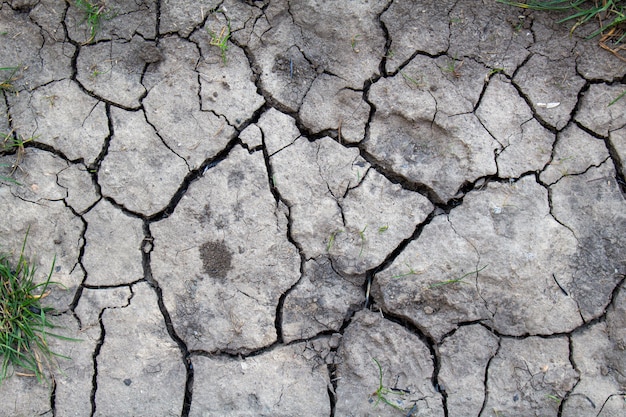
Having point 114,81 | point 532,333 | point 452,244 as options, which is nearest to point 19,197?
point 114,81

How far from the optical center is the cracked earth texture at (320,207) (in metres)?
2.45

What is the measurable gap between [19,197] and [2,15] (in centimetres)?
89

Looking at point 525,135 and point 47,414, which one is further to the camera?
point 525,135

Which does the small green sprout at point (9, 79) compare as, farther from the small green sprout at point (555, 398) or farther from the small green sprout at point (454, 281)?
the small green sprout at point (555, 398)

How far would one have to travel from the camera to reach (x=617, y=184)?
2.54 m

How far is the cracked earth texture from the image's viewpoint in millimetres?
2451

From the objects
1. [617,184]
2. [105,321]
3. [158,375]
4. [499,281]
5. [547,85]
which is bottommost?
[158,375]

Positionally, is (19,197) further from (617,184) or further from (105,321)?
(617,184)

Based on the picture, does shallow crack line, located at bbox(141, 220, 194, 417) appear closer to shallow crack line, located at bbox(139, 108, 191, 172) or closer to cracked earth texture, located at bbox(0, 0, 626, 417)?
cracked earth texture, located at bbox(0, 0, 626, 417)

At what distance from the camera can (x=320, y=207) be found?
2555mm

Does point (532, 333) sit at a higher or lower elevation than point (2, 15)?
lower

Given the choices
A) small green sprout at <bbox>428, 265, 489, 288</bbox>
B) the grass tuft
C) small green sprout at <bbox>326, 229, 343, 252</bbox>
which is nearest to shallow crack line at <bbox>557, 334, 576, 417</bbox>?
small green sprout at <bbox>428, 265, 489, 288</bbox>

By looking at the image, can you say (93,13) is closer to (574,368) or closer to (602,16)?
(602,16)

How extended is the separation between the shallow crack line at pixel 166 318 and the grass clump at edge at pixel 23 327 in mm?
413
